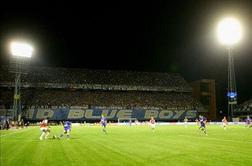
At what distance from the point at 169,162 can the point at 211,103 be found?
97079 mm

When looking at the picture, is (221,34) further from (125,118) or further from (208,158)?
(125,118)

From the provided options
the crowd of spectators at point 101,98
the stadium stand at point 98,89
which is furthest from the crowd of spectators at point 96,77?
the crowd of spectators at point 101,98

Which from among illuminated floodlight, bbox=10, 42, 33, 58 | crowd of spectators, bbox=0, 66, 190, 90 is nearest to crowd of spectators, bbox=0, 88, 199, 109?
crowd of spectators, bbox=0, 66, 190, 90

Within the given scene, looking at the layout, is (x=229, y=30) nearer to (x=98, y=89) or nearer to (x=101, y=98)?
(x=101, y=98)

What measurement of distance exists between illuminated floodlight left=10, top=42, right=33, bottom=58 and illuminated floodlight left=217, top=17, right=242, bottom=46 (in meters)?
35.7

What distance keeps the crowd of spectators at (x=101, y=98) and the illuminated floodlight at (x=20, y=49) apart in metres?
26.6

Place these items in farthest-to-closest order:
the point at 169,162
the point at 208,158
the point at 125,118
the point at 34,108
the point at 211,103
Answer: the point at 211,103 < the point at 125,118 < the point at 34,108 < the point at 208,158 < the point at 169,162

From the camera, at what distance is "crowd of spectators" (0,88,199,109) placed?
88.4m

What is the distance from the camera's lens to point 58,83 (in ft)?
311

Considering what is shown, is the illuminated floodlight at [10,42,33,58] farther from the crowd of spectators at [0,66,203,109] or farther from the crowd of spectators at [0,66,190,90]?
the crowd of spectators at [0,66,190,90]

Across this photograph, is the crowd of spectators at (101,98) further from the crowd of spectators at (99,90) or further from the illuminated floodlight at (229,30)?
the illuminated floodlight at (229,30)

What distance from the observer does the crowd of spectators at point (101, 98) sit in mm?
88438

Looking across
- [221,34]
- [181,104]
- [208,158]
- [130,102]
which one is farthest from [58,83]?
[208,158]

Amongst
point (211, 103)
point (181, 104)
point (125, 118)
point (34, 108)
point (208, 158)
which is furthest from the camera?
point (211, 103)
